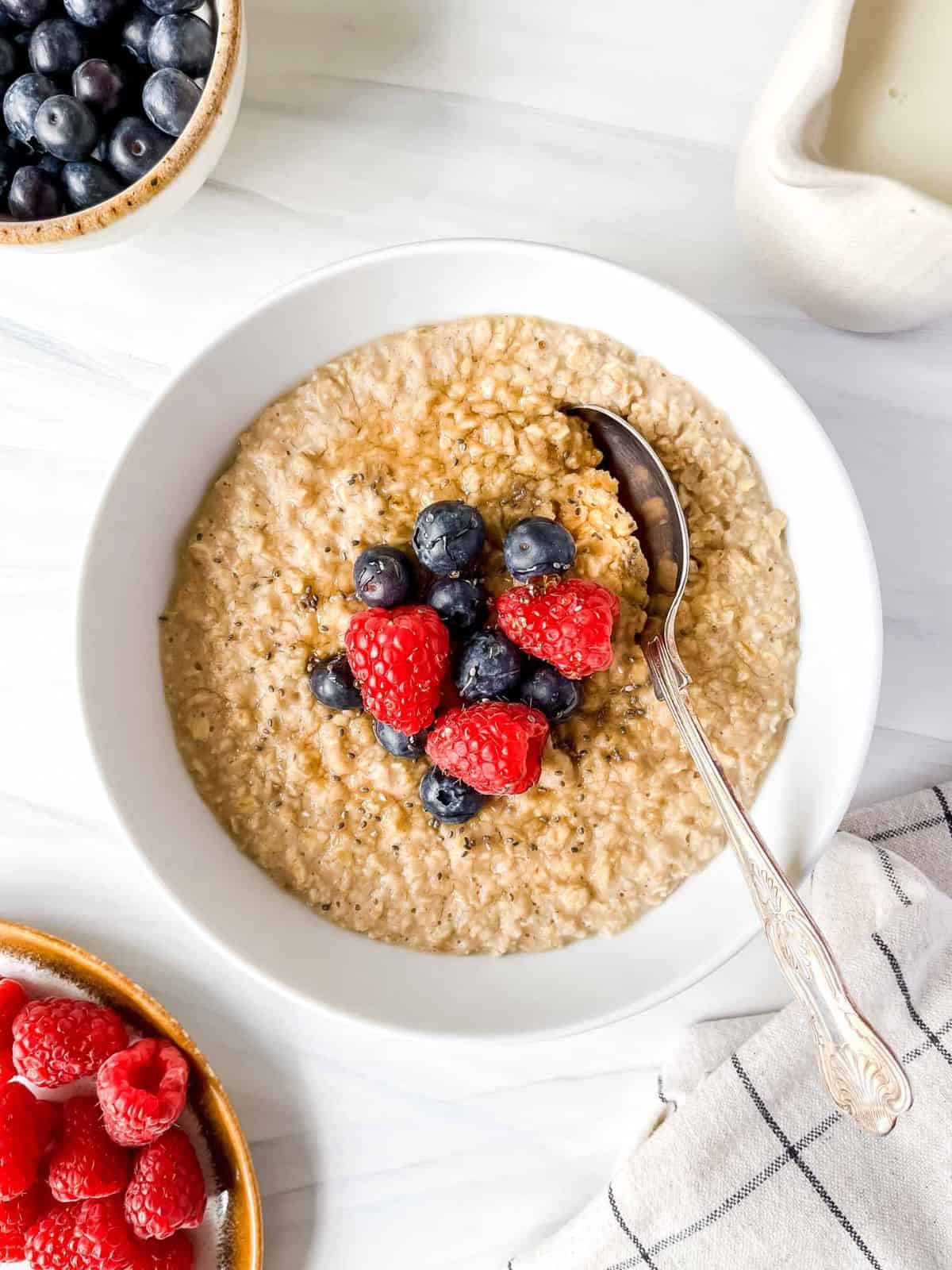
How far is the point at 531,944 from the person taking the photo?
144cm

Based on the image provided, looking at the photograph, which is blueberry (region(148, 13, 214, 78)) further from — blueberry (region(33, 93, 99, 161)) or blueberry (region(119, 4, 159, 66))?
blueberry (region(33, 93, 99, 161))

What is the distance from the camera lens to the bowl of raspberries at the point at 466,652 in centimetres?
124

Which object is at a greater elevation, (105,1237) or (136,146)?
(136,146)

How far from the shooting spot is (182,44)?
136 cm

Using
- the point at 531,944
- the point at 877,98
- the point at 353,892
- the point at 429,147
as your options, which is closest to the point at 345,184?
the point at 429,147

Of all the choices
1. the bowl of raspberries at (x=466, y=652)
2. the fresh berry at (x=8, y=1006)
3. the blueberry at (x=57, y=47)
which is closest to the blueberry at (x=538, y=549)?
the bowl of raspberries at (x=466, y=652)

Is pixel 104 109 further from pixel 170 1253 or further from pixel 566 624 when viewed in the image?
pixel 170 1253

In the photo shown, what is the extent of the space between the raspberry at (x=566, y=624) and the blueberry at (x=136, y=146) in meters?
0.74

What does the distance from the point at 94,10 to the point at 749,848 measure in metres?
1.33

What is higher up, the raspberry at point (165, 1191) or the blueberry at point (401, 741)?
the blueberry at point (401, 741)

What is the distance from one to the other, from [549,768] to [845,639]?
0.41 metres

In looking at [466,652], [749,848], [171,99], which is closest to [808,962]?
[749,848]

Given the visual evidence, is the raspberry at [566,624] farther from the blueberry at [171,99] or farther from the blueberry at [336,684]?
the blueberry at [171,99]

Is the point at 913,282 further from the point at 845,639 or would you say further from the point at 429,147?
the point at 429,147
